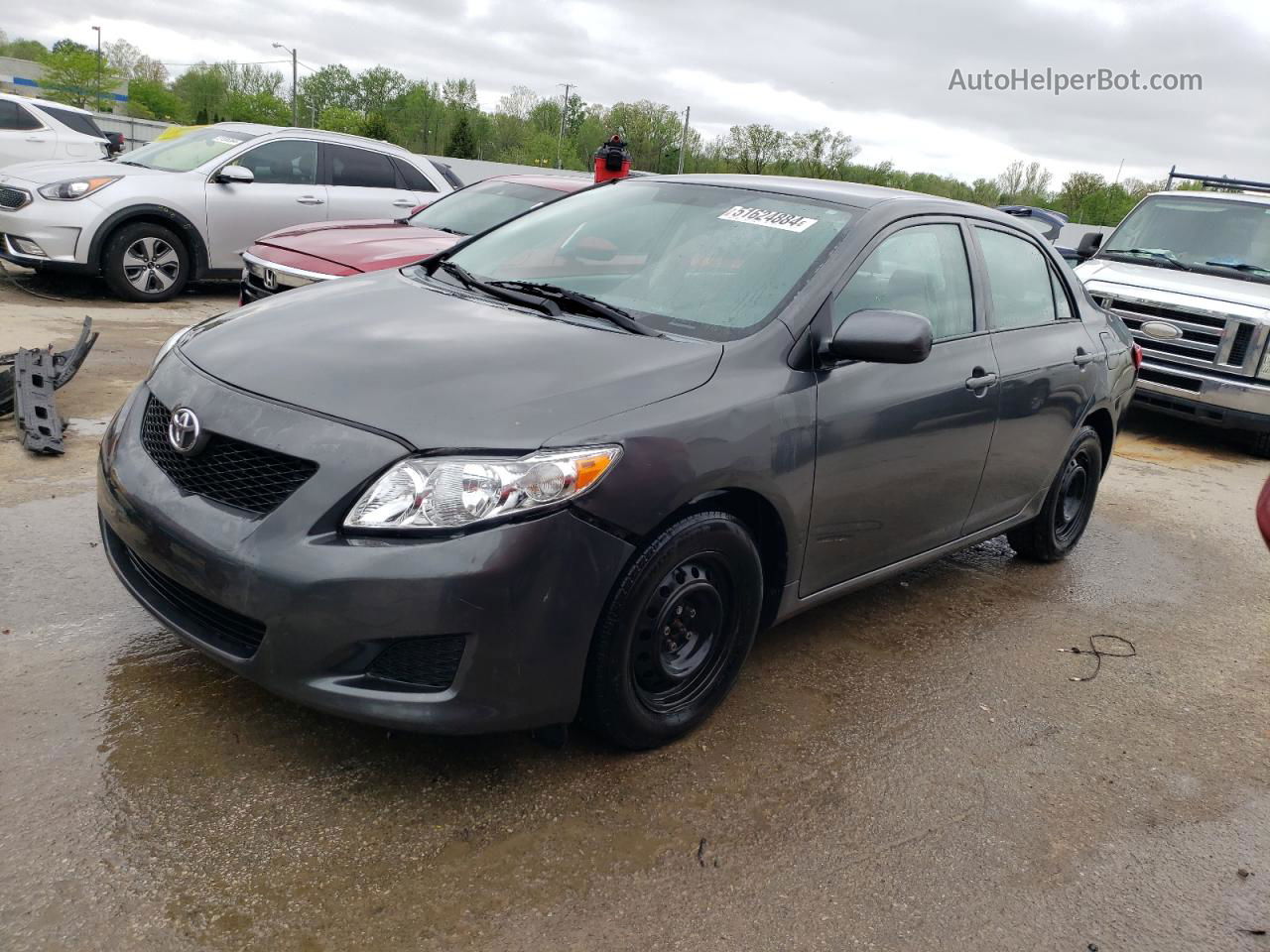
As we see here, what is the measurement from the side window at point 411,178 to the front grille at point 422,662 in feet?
29.5

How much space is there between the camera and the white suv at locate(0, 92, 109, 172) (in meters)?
13.8

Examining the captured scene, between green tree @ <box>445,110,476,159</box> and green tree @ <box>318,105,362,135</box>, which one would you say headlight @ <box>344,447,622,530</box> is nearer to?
green tree @ <box>445,110,476,159</box>

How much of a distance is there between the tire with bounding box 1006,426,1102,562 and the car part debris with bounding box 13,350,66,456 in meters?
4.57

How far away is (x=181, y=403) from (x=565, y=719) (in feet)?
4.34

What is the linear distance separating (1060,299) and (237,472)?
3.72m

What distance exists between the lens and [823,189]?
384cm

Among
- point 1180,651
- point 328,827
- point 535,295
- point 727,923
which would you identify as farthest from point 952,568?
point 328,827

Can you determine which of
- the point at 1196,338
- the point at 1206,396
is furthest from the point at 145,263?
the point at 1206,396

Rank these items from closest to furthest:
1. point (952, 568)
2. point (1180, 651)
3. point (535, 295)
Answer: point (535, 295)
point (1180, 651)
point (952, 568)

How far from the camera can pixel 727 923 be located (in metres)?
2.41

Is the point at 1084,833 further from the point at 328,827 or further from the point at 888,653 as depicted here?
the point at 328,827

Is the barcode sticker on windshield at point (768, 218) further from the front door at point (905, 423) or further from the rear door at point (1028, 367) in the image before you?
the rear door at point (1028, 367)

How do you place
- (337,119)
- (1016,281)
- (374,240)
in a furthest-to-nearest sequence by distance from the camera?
(337,119) < (374,240) < (1016,281)

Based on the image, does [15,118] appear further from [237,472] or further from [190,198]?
[237,472]
